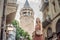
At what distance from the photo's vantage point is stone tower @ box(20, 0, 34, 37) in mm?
63428

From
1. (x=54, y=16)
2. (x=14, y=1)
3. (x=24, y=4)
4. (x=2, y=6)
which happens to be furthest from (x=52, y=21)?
(x=24, y=4)

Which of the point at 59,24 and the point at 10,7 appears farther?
the point at 59,24

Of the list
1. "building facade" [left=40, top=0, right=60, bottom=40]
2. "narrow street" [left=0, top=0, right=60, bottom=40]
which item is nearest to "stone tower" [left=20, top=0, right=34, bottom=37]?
"narrow street" [left=0, top=0, right=60, bottom=40]

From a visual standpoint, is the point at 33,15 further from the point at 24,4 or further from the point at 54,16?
the point at 54,16

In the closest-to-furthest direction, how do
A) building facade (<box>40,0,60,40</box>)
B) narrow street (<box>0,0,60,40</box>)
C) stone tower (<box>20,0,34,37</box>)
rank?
narrow street (<box>0,0,60,40</box>), building facade (<box>40,0,60,40</box>), stone tower (<box>20,0,34,37</box>)

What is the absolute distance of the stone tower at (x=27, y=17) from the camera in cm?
6343

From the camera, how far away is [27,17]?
2689 inches

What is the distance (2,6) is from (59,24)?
949 centimetres

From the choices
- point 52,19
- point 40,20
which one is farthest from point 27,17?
point 40,20

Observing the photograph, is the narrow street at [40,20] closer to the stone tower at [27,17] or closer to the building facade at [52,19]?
the building facade at [52,19]

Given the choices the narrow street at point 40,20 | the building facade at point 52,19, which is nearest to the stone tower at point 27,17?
the narrow street at point 40,20

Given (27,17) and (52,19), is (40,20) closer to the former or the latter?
(52,19)

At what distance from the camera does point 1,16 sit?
1269 centimetres

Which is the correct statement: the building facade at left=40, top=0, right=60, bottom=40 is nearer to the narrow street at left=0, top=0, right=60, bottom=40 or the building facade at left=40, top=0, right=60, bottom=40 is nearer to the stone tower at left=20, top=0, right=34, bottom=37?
the narrow street at left=0, top=0, right=60, bottom=40
